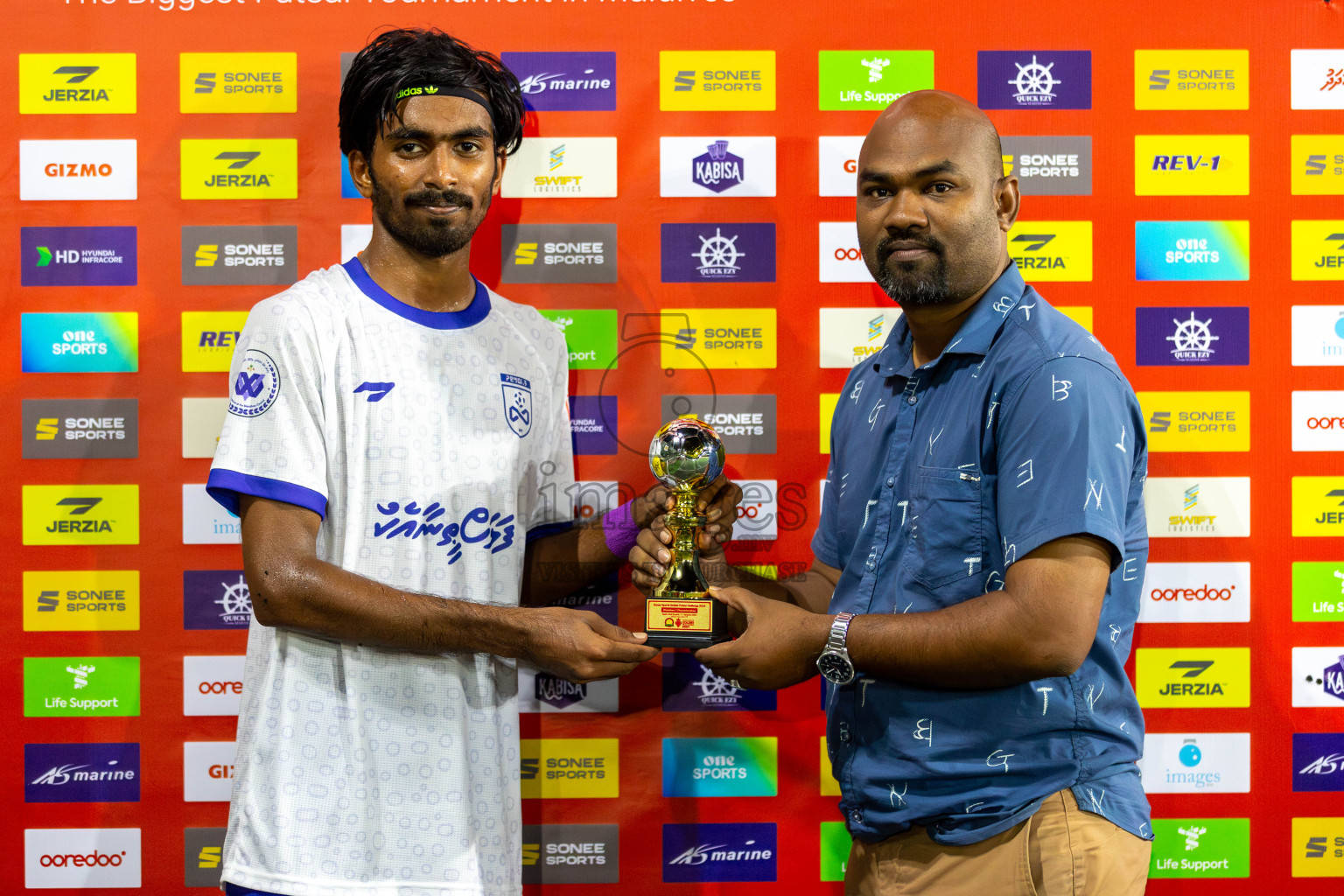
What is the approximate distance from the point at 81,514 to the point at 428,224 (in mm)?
1310

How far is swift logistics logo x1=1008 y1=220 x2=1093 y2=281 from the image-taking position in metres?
2.40

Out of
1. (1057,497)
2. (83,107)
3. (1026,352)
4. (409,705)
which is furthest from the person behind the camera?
(83,107)

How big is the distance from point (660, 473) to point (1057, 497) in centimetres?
79

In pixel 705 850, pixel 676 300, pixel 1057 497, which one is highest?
pixel 676 300

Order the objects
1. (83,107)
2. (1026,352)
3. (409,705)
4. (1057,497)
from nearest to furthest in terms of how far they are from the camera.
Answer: (1057,497) < (1026,352) < (409,705) < (83,107)

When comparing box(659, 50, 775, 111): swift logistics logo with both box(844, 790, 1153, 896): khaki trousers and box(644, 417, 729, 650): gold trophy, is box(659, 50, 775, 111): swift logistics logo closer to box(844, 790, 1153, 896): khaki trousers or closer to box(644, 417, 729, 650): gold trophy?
box(644, 417, 729, 650): gold trophy

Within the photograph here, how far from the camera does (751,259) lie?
239cm

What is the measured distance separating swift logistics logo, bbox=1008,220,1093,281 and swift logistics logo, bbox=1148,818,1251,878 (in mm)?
1483

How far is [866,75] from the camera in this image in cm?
238

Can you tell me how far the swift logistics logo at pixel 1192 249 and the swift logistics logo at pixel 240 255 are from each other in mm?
2248

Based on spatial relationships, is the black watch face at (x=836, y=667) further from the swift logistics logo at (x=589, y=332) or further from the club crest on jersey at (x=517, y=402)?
the swift logistics logo at (x=589, y=332)

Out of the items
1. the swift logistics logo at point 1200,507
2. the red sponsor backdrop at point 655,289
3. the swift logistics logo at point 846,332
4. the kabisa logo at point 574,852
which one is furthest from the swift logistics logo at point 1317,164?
the kabisa logo at point 574,852

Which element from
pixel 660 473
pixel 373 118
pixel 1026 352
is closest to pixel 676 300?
pixel 660 473

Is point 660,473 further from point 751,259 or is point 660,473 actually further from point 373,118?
point 373,118
